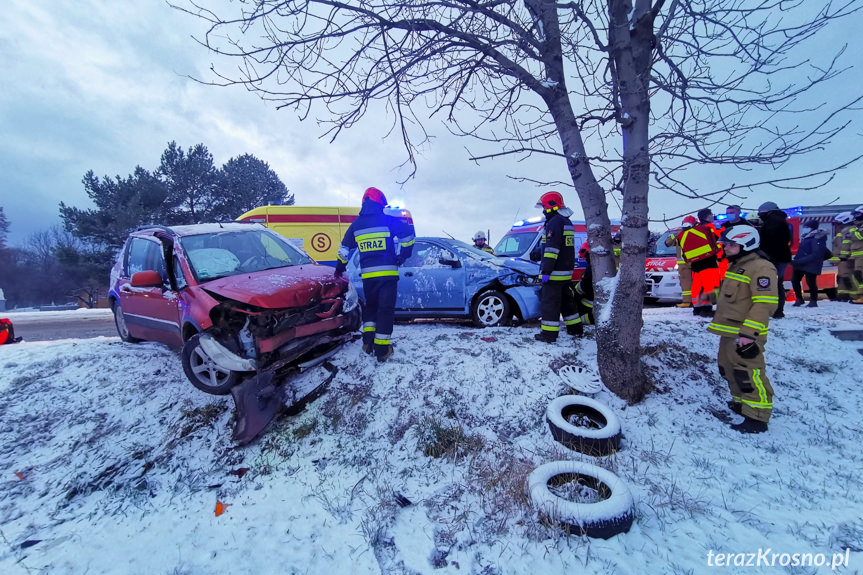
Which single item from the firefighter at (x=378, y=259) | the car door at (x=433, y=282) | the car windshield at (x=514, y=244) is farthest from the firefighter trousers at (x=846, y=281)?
the firefighter at (x=378, y=259)

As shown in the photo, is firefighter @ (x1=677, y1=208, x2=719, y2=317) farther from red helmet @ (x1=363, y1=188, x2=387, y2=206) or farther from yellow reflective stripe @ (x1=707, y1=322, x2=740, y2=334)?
red helmet @ (x1=363, y1=188, x2=387, y2=206)

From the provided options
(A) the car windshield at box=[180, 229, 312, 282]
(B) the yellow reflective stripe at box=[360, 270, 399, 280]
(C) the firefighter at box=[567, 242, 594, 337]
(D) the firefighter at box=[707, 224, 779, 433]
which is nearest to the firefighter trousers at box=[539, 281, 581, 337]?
(C) the firefighter at box=[567, 242, 594, 337]

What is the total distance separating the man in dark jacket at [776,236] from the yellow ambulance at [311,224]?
9.60m

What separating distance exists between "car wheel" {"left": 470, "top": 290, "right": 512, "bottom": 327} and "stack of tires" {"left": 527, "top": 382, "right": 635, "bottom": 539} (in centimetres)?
219

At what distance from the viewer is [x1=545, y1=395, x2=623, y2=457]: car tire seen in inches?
121

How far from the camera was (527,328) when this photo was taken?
18.1 feet

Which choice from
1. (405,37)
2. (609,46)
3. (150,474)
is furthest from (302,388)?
(609,46)

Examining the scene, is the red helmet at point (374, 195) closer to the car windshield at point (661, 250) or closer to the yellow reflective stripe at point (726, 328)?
the yellow reflective stripe at point (726, 328)

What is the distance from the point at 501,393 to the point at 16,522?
13.0 ft

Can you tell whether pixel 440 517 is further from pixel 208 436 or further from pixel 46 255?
pixel 46 255

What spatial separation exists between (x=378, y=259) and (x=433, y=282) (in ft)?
5.67

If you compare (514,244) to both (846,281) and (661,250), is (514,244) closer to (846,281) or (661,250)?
(661,250)

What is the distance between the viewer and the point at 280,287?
376 cm

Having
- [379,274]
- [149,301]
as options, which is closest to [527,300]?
[379,274]
